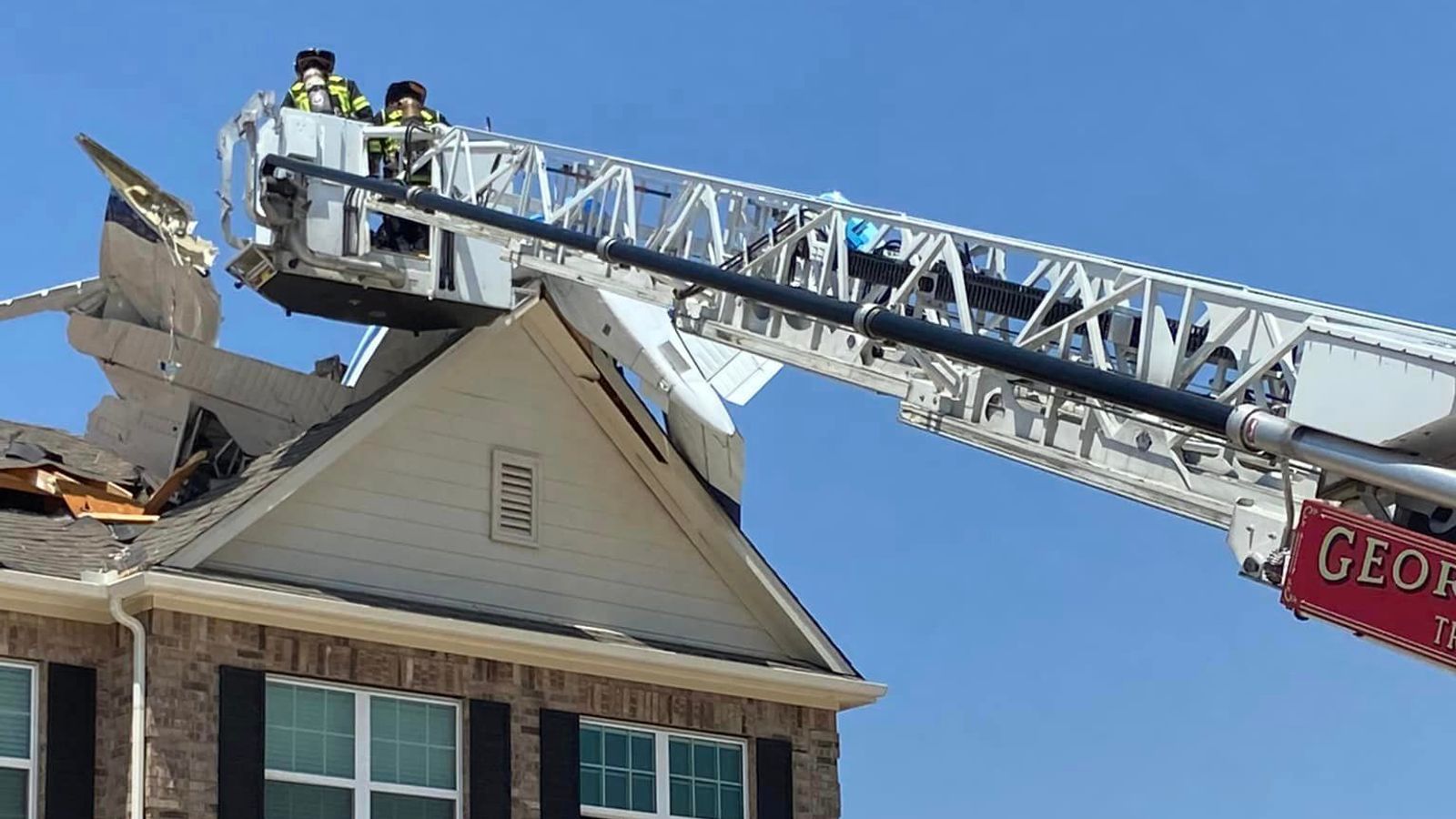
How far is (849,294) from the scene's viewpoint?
14047 mm

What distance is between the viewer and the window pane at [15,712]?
15.0 m

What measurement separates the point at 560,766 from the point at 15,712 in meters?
3.85

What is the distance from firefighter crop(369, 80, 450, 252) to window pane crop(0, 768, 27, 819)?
4970 mm

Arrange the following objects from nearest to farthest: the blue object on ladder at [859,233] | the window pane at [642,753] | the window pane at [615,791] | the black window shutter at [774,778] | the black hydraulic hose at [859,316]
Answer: the black hydraulic hose at [859,316], the blue object on ladder at [859,233], the window pane at [615,791], the window pane at [642,753], the black window shutter at [774,778]

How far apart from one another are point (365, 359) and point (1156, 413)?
9270 mm

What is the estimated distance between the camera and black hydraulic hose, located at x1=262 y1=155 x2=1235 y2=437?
36.5 ft

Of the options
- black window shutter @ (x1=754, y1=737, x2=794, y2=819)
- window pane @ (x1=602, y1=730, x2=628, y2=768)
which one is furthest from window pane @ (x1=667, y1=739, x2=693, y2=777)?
black window shutter @ (x1=754, y1=737, x2=794, y2=819)

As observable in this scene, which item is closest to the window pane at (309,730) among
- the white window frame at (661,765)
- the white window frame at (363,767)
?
the white window frame at (363,767)

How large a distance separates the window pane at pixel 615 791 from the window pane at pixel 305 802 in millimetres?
2098

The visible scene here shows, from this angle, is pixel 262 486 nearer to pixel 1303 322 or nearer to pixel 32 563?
pixel 32 563

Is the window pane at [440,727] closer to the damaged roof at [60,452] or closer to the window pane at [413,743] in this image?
the window pane at [413,743]

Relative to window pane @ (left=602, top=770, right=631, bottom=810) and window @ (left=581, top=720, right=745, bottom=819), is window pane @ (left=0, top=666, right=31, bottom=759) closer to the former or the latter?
window @ (left=581, top=720, right=745, bottom=819)

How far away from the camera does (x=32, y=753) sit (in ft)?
49.4

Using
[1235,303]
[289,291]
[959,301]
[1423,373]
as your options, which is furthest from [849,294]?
[289,291]
